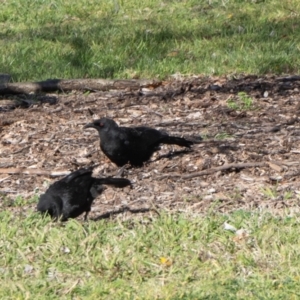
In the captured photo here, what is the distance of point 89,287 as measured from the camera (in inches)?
205

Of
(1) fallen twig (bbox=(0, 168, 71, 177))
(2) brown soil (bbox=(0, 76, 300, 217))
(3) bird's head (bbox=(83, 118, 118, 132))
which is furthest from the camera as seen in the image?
(3) bird's head (bbox=(83, 118, 118, 132))

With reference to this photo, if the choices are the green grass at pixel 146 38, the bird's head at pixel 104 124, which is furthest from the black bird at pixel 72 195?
the green grass at pixel 146 38

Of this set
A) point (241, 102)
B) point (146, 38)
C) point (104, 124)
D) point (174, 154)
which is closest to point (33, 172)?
point (104, 124)

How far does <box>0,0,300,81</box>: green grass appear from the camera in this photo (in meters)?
10.6

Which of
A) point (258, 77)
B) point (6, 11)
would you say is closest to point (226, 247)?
point (258, 77)

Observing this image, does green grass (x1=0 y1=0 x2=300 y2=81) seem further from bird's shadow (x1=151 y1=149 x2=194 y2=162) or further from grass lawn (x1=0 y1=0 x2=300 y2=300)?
bird's shadow (x1=151 y1=149 x2=194 y2=162)

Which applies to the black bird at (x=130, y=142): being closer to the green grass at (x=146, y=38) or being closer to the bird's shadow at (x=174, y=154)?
the bird's shadow at (x=174, y=154)

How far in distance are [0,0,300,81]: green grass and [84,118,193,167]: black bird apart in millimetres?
2825

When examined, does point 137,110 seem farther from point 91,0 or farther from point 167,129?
point 91,0

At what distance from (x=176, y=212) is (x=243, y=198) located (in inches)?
22.1

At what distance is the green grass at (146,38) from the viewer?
10.6 metres

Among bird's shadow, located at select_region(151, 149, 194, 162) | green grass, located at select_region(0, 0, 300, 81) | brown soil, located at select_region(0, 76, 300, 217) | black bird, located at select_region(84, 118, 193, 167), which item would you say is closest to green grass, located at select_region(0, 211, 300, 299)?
brown soil, located at select_region(0, 76, 300, 217)

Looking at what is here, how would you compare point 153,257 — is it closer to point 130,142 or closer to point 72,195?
point 72,195

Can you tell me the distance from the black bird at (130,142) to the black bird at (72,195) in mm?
837
